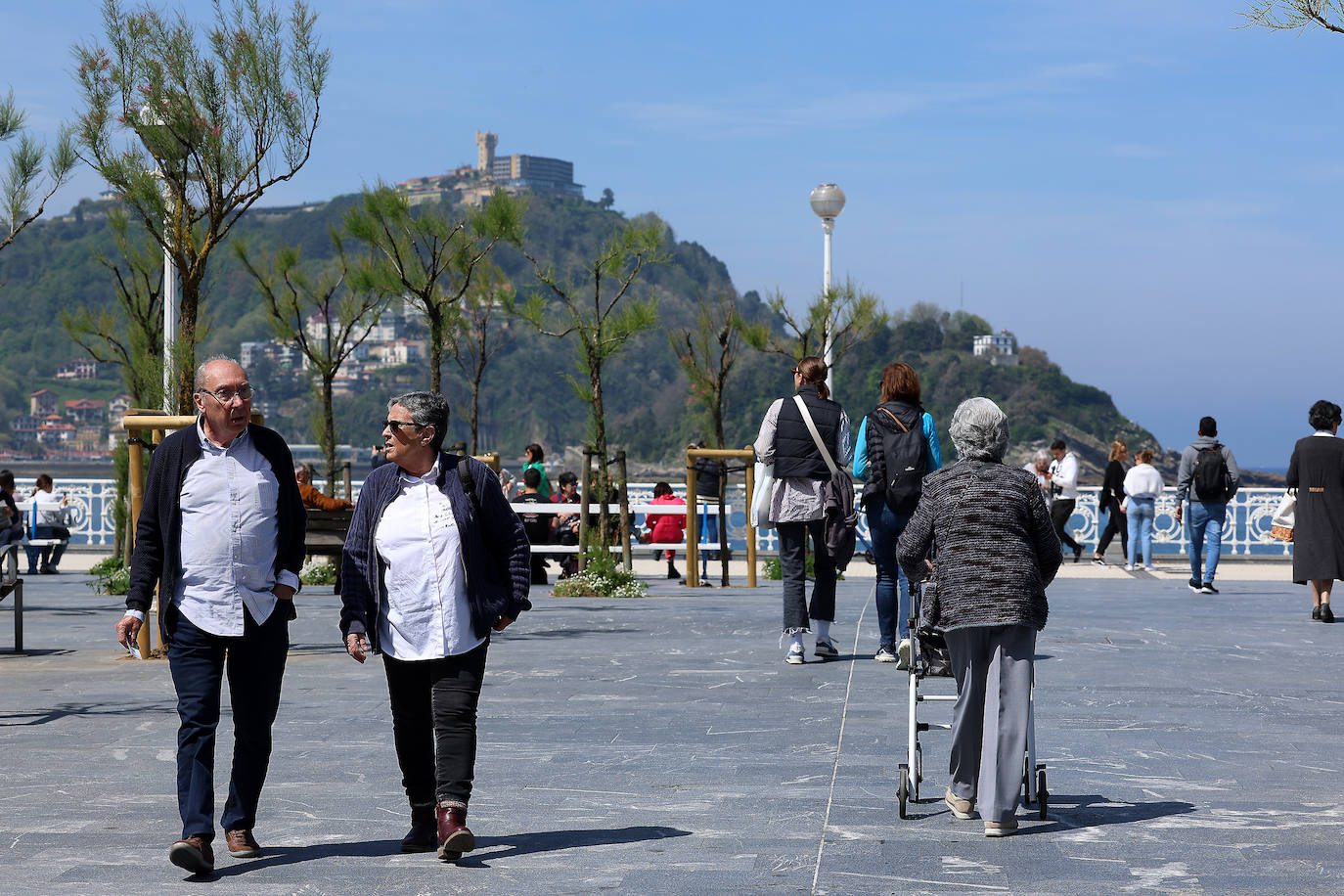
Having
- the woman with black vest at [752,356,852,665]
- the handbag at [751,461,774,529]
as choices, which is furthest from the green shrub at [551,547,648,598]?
the woman with black vest at [752,356,852,665]

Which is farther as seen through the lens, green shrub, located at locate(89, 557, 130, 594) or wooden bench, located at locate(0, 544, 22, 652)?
green shrub, located at locate(89, 557, 130, 594)

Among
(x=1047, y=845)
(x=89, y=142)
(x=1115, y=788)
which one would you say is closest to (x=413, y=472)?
(x=1047, y=845)

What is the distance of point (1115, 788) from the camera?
5.86 meters

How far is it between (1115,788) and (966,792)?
81cm

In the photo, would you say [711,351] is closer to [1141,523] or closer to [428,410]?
[1141,523]

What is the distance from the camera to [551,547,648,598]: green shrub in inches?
569

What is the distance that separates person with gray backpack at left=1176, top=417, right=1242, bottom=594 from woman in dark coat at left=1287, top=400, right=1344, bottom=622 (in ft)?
8.37

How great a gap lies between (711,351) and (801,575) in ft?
48.9

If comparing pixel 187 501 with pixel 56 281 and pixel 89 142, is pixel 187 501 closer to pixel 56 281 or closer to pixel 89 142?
pixel 89 142

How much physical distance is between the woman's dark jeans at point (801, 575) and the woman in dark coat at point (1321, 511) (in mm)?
4861

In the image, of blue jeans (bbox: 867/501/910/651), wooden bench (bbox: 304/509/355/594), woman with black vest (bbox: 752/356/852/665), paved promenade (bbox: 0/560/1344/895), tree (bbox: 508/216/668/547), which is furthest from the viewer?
tree (bbox: 508/216/668/547)

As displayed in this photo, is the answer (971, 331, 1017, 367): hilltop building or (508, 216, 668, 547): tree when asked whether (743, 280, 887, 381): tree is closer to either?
(508, 216, 668, 547): tree

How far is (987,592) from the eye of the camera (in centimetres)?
519

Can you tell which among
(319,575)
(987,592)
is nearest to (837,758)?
(987,592)
